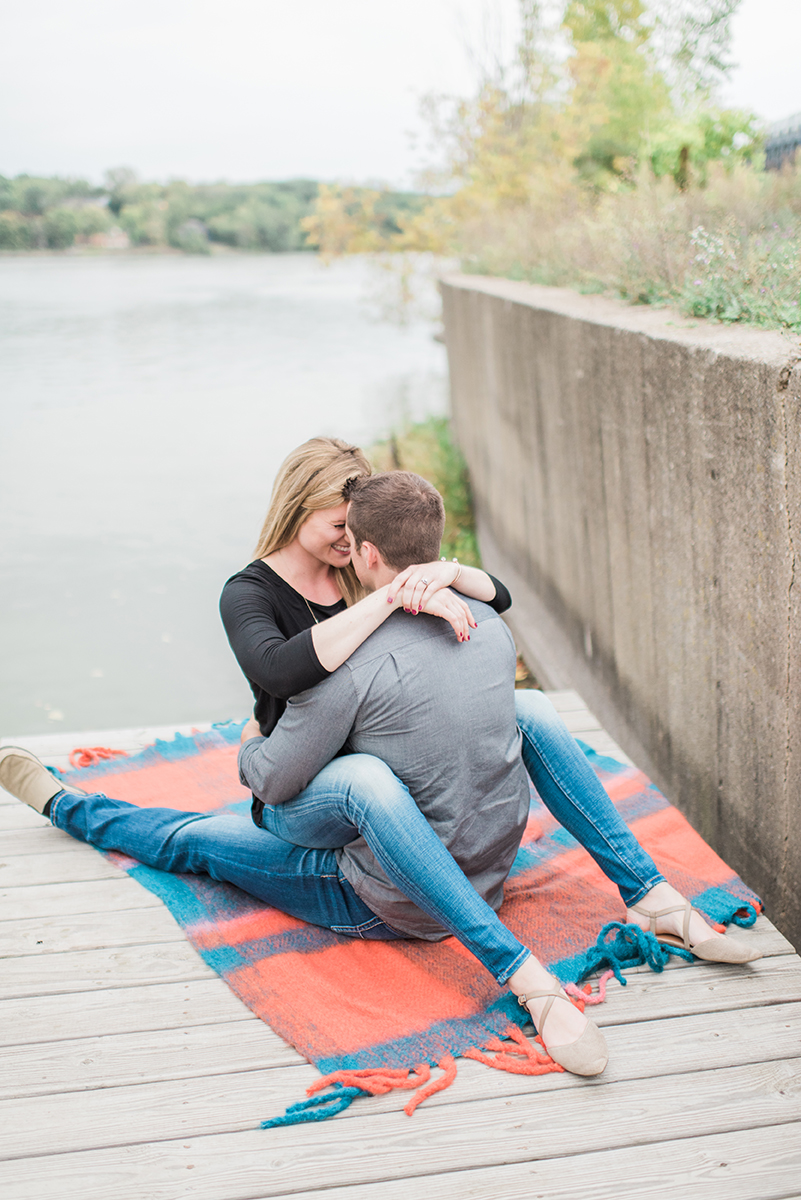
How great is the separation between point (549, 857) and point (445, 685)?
0.92m

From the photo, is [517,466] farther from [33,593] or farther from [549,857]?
[33,593]

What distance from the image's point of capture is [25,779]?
9.70ft

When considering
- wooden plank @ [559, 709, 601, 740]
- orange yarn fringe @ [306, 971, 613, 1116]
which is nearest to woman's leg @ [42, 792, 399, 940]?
orange yarn fringe @ [306, 971, 613, 1116]

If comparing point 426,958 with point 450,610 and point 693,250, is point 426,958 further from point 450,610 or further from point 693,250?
point 693,250

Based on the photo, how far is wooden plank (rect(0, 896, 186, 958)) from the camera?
95.3 inches

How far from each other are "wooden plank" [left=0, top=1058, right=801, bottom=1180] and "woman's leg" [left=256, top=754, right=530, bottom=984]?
28 cm

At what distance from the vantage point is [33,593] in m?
9.29

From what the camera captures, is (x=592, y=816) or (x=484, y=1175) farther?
(x=592, y=816)

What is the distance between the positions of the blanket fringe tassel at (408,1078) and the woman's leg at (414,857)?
0.46 feet


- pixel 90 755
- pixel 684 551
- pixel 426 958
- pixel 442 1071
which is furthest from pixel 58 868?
pixel 684 551

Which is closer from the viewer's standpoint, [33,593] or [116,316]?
[33,593]

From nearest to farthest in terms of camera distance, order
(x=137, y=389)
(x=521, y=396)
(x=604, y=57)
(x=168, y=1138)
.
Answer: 1. (x=168, y=1138)
2. (x=521, y=396)
3. (x=604, y=57)
4. (x=137, y=389)

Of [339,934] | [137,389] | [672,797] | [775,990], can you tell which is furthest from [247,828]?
[137,389]

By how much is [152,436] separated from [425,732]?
13493mm
